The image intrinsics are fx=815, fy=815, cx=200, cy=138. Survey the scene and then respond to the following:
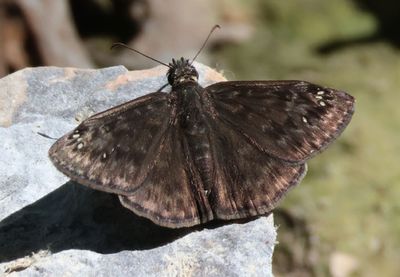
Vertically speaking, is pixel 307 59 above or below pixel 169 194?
below

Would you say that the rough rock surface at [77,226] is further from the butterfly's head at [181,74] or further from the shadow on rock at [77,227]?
the butterfly's head at [181,74]

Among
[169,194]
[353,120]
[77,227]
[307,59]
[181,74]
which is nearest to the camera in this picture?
[169,194]

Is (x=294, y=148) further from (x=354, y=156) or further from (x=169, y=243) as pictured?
(x=354, y=156)

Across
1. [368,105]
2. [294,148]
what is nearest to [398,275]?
[368,105]

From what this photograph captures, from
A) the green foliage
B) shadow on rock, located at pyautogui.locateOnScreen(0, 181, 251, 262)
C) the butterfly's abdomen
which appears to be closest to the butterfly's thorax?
the butterfly's abdomen

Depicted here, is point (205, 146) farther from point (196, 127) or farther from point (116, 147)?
point (116, 147)

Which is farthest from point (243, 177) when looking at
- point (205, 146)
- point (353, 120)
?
point (353, 120)
